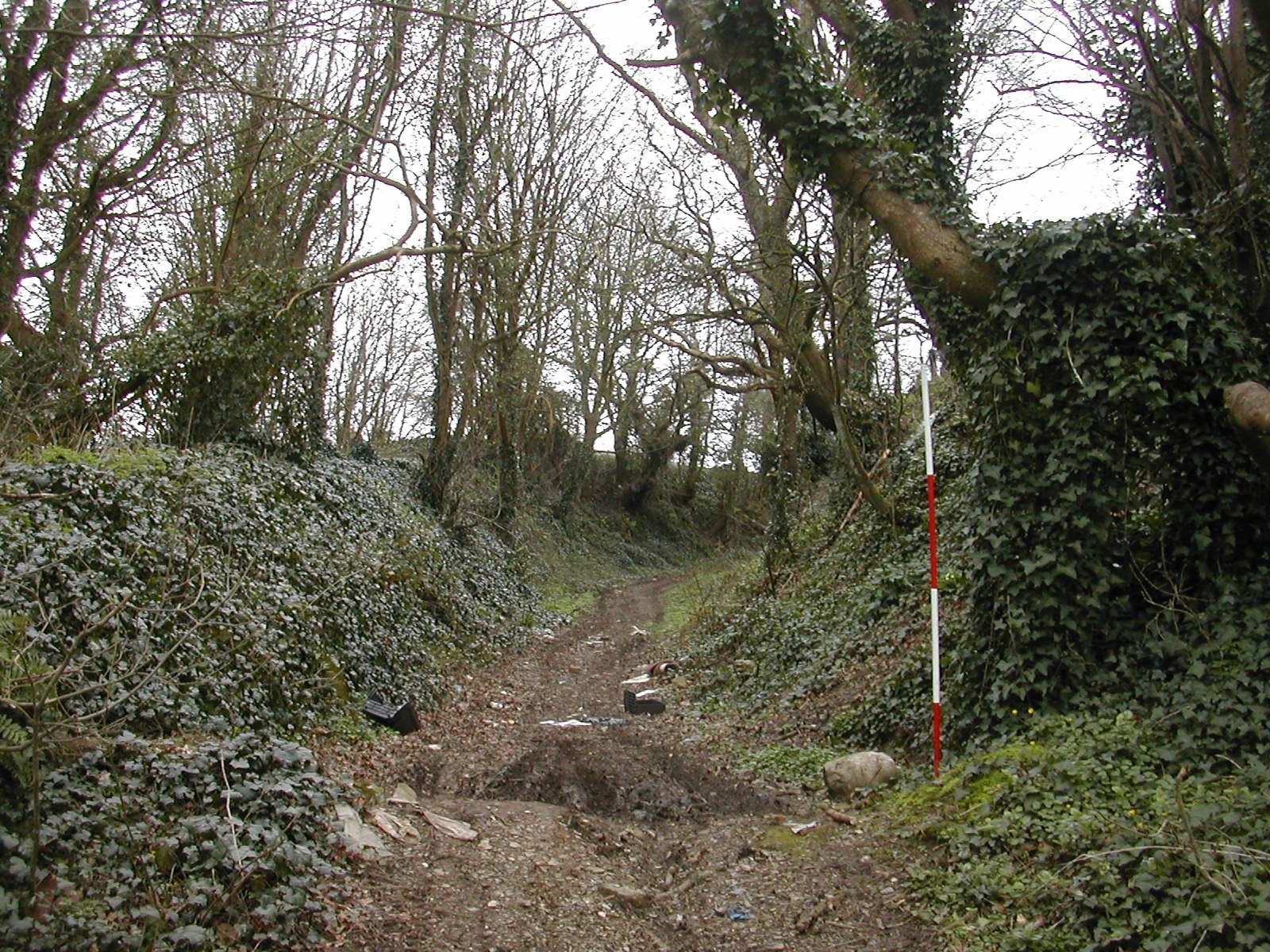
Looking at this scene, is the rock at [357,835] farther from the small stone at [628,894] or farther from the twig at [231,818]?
the small stone at [628,894]

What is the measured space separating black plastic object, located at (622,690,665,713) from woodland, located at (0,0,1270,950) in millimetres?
748

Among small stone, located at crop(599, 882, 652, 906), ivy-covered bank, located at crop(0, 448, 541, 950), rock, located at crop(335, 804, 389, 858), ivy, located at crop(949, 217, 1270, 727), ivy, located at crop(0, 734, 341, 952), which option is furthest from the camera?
ivy, located at crop(949, 217, 1270, 727)

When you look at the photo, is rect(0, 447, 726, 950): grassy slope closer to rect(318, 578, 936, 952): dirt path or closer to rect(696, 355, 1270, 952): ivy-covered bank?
rect(318, 578, 936, 952): dirt path

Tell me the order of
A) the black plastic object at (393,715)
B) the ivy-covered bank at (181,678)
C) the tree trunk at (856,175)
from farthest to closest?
the black plastic object at (393,715) → the tree trunk at (856,175) → the ivy-covered bank at (181,678)

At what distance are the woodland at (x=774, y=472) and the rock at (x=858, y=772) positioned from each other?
44 cm

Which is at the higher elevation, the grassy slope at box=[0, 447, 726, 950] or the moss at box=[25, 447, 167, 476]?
the moss at box=[25, 447, 167, 476]

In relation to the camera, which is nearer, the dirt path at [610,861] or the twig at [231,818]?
the twig at [231,818]

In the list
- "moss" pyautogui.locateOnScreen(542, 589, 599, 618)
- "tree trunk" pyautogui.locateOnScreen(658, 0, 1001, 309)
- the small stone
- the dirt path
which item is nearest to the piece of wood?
the dirt path

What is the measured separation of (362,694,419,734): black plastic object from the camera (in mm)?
8219

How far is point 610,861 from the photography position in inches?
202

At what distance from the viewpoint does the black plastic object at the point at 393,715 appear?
822 cm

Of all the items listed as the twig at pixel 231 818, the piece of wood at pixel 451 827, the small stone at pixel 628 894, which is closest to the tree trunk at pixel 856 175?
the small stone at pixel 628 894

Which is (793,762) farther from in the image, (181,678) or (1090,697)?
(181,678)

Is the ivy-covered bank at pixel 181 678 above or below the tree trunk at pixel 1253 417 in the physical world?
below
